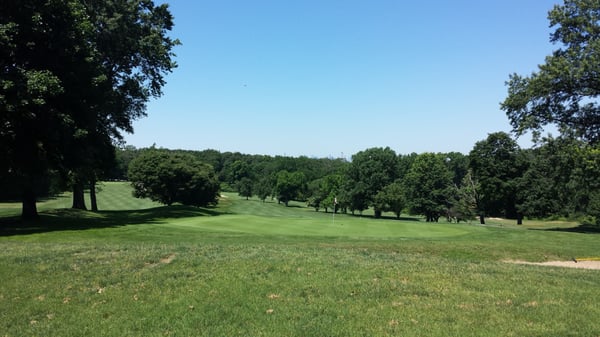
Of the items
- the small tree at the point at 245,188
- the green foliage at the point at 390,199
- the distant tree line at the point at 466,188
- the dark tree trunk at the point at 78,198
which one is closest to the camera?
the dark tree trunk at the point at 78,198

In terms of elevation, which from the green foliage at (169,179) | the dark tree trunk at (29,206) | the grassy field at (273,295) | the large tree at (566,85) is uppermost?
the large tree at (566,85)

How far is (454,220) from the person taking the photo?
7219 cm

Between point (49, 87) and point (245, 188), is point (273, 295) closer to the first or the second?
point (49, 87)

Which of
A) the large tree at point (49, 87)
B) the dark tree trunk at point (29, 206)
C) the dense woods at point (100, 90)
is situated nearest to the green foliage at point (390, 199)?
the dense woods at point (100, 90)

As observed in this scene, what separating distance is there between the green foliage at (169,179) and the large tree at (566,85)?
1792 inches

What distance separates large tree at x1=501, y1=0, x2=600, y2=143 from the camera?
27.2 m

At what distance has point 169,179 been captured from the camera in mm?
61031

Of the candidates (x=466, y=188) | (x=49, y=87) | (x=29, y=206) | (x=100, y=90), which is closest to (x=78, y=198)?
(x=29, y=206)

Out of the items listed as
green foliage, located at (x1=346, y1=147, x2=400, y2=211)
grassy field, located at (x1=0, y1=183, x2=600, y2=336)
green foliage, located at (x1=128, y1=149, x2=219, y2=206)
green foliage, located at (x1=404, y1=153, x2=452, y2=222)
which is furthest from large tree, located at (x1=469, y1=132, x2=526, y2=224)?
grassy field, located at (x1=0, y1=183, x2=600, y2=336)

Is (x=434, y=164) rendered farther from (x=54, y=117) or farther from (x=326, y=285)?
(x=326, y=285)

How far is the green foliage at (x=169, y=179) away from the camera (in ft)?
199

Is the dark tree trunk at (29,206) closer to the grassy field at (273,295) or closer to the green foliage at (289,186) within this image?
the grassy field at (273,295)

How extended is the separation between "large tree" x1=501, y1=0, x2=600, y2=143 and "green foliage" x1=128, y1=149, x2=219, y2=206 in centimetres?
4553

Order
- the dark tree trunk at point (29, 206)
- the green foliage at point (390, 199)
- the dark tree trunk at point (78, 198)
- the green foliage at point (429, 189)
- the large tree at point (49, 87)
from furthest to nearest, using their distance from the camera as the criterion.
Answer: the green foliage at point (390, 199), the green foliage at point (429, 189), the dark tree trunk at point (78, 198), the dark tree trunk at point (29, 206), the large tree at point (49, 87)
